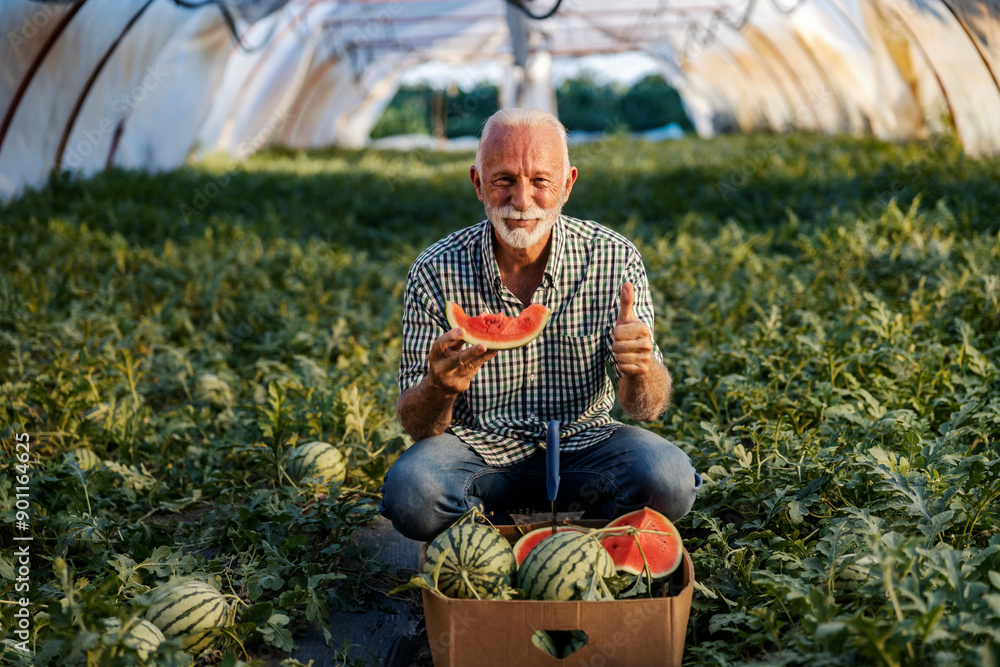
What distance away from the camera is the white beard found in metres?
2.60

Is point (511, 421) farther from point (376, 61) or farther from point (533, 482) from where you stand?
point (376, 61)

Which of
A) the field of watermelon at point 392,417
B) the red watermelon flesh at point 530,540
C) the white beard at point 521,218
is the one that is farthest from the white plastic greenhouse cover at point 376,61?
the red watermelon flesh at point 530,540

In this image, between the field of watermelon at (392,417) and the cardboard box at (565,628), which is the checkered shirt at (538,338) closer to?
the field of watermelon at (392,417)

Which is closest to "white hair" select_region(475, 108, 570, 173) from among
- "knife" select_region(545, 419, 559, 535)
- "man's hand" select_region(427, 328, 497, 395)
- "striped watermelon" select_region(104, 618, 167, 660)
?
"man's hand" select_region(427, 328, 497, 395)

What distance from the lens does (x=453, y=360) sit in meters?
2.28

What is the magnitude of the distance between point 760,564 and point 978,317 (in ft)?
8.26

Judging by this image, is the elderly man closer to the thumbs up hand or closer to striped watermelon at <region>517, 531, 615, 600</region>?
the thumbs up hand

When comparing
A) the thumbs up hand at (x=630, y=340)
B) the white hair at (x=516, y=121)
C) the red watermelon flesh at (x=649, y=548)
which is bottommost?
the red watermelon flesh at (x=649, y=548)

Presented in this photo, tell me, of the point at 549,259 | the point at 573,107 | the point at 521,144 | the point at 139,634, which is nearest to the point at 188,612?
the point at 139,634

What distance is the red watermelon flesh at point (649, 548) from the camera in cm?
218

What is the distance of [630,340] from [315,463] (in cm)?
146

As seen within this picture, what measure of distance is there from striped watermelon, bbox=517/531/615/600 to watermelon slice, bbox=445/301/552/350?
58cm

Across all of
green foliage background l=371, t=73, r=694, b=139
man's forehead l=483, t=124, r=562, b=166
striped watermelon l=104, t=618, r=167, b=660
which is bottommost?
green foliage background l=371, t=73, r=694, b=139

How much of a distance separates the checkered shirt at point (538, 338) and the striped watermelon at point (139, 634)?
1.04 meters
